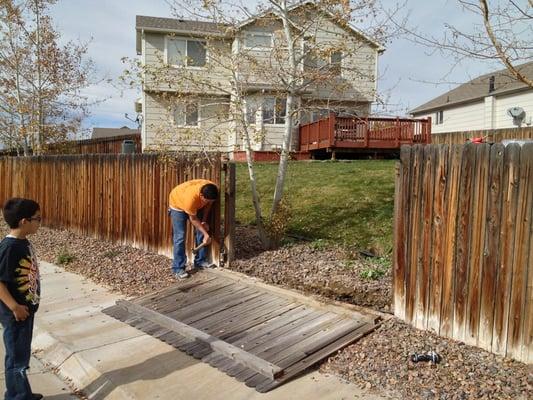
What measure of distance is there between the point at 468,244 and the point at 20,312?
11.7 feet

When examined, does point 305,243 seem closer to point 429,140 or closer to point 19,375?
point 19,375

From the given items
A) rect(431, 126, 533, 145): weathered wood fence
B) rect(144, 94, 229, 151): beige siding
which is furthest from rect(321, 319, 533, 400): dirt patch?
rect(431, 126, 533, 145): weathered wood fence

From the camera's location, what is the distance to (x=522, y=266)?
391cm

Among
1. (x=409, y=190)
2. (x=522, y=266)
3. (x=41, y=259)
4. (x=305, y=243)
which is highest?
(x=409, y=190)

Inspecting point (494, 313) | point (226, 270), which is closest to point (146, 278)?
point (226, 270)

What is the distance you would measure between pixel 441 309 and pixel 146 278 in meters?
4.20

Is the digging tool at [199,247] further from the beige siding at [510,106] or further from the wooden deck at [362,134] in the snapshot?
the beige siding at [510,106]

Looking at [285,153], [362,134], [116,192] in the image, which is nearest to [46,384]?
[285,153]

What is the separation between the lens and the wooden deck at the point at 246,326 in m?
4.30

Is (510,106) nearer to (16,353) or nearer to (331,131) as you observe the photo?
(331,131)

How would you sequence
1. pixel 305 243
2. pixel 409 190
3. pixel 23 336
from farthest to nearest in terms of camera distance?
pixel 305 243
pixel 409 190
pixel 23 336

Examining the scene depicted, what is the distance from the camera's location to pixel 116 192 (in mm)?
9188

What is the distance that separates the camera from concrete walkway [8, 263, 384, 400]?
395 cm

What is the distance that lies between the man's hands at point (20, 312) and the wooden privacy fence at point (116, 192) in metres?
3.60
